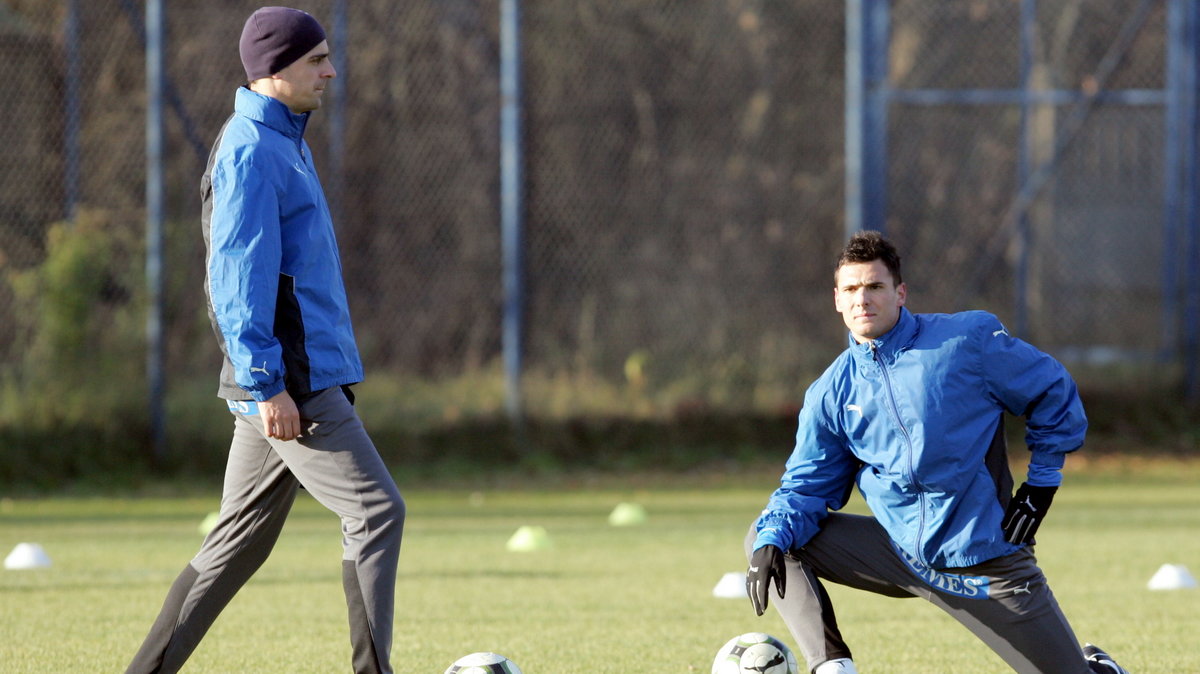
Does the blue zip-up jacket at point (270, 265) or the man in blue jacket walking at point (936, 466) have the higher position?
the blue zip-up jacket at point (270, 265)

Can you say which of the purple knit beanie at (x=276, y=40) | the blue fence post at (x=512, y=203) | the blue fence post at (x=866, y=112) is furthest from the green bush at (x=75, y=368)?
the purple knit beanie at (x=276, y=40)

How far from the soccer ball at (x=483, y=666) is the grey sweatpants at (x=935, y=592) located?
0.82 m

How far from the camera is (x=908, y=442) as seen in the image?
4.71 m

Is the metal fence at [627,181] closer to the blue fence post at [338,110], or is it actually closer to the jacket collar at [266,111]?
the blue fence post at [338,110]

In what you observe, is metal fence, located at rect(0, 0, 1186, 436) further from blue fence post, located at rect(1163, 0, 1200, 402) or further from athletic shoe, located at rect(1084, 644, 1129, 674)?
athletic shoe, located at rect(1084, 644, 1129, 674)

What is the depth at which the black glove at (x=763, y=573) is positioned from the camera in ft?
15.2

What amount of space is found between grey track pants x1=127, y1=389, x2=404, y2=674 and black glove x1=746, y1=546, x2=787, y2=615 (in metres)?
1.04

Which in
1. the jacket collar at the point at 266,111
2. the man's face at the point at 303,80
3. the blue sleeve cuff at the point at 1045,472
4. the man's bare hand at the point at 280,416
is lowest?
the blue sleeve cuff at the point at 1045,472

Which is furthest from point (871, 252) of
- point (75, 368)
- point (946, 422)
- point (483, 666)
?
point (75, 368)

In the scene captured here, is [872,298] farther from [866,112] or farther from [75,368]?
[75,368]

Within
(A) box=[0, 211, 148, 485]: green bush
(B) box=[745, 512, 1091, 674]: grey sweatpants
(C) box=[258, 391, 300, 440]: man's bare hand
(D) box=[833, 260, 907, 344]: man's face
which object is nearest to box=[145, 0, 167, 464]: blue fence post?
(A) box=[0, 211, 148, 485]: green bush

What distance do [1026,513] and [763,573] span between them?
77 centimetres

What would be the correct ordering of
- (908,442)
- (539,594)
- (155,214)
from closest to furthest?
1. (908,442)
2. (539,594)
3. (155,214)

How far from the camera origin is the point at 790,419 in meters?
14.2
